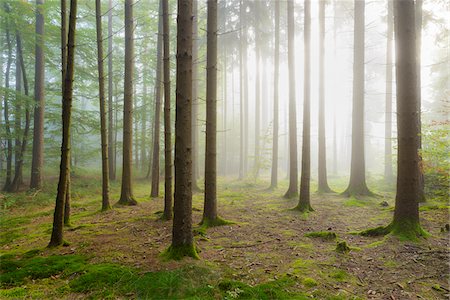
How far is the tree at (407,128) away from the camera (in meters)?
5.71

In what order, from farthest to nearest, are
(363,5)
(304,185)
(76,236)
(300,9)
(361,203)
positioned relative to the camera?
(300,9)
(363,5)
(361,203)
(304,185)
(76,236)

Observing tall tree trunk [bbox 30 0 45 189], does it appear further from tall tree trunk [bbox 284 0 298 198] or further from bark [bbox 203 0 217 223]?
tall tree trunk [bbox 284 0 298 198]

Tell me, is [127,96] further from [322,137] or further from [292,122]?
[322,137]

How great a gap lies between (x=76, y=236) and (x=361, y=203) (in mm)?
10390

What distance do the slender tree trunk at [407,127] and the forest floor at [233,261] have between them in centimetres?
63

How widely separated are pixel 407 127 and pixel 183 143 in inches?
204

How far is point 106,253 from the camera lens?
5285 millimetres

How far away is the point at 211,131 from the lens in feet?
23.9

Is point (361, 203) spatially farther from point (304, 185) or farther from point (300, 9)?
point (300, 9)

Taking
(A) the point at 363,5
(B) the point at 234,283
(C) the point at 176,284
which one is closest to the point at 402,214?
(B) the point at 234,283

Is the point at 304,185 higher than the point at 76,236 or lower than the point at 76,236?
higher

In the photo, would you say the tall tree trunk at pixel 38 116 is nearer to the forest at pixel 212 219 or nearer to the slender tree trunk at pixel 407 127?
the forest at pixel 212 219

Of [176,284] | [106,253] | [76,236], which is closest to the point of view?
[176,284]

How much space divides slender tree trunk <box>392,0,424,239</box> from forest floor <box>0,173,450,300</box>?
0.63 meters
